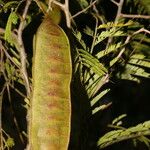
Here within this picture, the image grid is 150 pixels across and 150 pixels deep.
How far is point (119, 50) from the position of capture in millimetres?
1610

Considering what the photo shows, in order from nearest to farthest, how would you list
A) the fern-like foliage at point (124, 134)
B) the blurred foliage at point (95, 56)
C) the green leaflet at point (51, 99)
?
1. the green leaflet at point (51, 99)
2. the blurred foliage at point (95, 56)
3. the fern-like foliage at point (124, 134)

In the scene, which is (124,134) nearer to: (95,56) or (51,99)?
(95,56)

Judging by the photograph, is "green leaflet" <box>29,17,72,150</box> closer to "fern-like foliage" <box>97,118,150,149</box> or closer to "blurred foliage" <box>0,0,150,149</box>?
"blurred foliage" <box>0,0,150,149</box>

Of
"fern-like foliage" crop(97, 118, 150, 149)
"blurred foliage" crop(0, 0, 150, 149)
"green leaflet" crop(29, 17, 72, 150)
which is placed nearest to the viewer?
"green leaflet" crop(29, 17, 72, 150)

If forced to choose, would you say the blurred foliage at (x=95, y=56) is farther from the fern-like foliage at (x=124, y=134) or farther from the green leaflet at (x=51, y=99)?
the green leaflet at (x=51, y=99)

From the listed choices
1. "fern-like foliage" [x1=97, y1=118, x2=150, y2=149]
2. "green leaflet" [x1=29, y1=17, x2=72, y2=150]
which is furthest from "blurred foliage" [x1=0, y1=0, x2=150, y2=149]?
"green leaflet" [x1=29, y1=17, x2=72, y2=150]

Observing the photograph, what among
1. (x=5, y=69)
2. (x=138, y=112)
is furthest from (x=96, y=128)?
(x=138, y=112)

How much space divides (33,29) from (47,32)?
27.5 inches

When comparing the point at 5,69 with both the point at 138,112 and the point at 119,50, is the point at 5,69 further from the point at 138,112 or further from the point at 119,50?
the point at 138,112

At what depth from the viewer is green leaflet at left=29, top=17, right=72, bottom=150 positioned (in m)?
1.08

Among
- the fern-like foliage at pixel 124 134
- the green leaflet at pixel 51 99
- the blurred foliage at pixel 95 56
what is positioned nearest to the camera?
the green leaflet at pixel 51 99

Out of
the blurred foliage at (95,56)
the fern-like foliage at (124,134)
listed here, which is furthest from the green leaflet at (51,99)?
the fern-like foliage at (124,134)

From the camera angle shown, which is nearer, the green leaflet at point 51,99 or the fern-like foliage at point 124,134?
the green leaflet at point 51,99

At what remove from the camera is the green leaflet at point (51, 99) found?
1.08 meters
